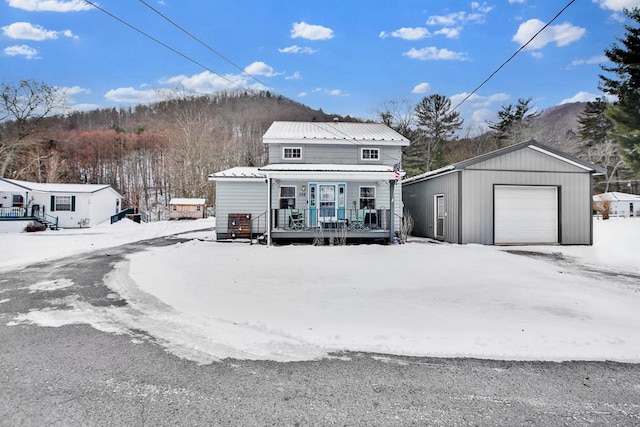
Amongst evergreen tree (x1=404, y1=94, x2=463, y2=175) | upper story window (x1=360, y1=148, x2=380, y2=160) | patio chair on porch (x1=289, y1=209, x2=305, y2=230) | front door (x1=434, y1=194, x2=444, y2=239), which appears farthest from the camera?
evergreen tree (x1=404, y1=94, x2=463, y2=175)

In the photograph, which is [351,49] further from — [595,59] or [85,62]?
[85,62]

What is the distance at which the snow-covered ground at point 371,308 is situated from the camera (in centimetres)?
345

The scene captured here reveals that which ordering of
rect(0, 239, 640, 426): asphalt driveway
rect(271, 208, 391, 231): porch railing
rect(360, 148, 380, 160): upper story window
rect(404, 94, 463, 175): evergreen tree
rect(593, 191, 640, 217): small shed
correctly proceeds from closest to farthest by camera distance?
1. rect(0, 239, 640, 426): asphalt driveway
2. rect(271, 208, 391, 231): porch railing
3. rect(360, 148, 380, 160): upper story window
4. rect(593, 191, 640, 217): small shed
5. rect(404, 94, 463, 175): evergreen tree

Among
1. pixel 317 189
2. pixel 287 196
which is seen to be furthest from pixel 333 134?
pixel 287 196

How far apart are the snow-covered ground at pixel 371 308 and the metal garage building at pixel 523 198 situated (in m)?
3.78

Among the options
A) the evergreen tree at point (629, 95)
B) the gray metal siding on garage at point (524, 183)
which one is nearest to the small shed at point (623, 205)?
the evergreen tree at point (629, 95)

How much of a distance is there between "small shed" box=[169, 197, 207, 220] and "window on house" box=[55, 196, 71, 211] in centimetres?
791

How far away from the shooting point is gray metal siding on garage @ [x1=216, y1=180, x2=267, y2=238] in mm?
14391

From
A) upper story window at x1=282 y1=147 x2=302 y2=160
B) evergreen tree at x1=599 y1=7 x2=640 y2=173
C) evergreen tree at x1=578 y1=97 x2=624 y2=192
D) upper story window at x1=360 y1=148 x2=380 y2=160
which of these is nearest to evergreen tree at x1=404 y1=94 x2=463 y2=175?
evergreen tree at x1=599 y1=7 x2=640 y2=173

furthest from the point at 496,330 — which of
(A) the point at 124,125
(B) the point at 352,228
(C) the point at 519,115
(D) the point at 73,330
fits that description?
(A) the point at 124,125

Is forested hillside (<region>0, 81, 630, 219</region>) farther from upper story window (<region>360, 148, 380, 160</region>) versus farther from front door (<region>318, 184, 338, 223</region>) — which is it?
front door (<region>318, 184, 338, 223</region>)

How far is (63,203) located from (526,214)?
2976 centimetres

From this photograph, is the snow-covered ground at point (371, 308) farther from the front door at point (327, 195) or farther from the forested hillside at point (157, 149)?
the forested hillside at point (157, 149)

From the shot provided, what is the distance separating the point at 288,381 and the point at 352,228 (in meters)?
10.1
